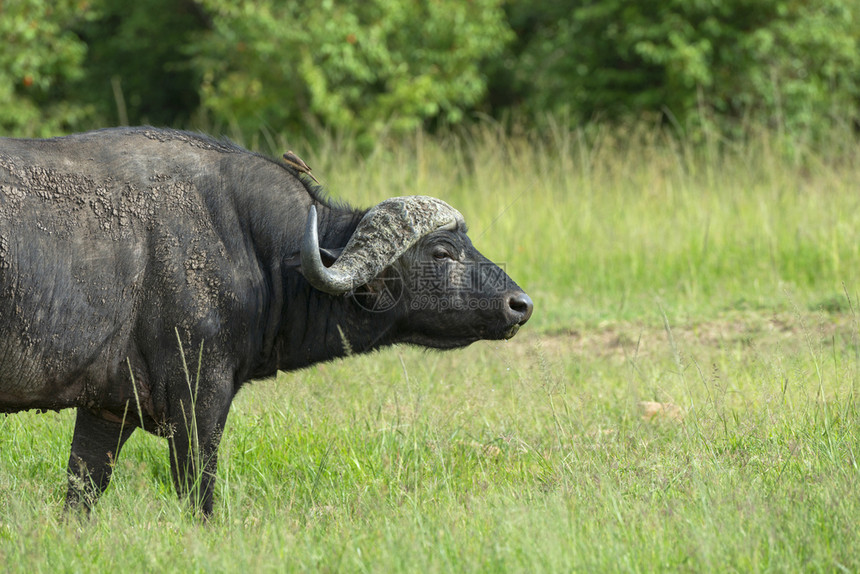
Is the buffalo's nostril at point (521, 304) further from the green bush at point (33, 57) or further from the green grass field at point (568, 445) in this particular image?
the green bush at point (33, 57)

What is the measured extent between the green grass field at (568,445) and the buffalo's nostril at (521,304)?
272mm

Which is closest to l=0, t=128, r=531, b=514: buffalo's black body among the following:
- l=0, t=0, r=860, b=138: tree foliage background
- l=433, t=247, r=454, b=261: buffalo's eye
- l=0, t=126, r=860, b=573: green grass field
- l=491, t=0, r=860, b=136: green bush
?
l=433, t=247, r=454, b=261: buffalo's eye

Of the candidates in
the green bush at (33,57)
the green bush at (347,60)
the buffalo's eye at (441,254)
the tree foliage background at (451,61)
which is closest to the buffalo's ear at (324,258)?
the buffalo's eye at (441,254)

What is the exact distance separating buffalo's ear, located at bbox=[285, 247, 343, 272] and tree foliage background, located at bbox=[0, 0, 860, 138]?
9858 mm

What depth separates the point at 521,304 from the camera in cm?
485

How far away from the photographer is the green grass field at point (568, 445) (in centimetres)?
361

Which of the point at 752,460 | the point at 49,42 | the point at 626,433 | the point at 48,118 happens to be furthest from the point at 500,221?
the point at 48,118

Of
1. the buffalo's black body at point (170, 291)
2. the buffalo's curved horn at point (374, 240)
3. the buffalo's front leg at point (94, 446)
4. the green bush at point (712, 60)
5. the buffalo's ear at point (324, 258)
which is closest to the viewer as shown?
the buffalo's black body at point (170, 291)

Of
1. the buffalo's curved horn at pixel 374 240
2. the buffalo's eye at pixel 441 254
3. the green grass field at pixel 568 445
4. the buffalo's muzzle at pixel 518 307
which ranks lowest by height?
the green grass field at pixel 568 445

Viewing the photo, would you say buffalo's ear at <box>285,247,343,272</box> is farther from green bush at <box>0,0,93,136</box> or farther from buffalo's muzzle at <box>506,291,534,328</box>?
green bush at <box>0,0,93,136</box>

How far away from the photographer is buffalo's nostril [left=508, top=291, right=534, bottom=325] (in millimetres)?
4828

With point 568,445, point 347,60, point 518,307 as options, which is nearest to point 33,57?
point 347,60

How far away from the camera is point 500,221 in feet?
34.7

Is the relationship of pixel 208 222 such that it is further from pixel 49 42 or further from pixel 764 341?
pixel 49 42
